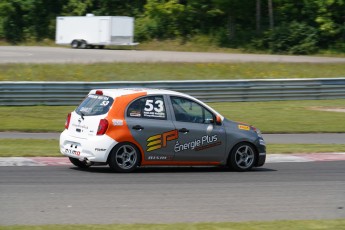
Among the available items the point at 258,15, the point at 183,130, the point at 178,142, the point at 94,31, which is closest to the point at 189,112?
the point at 183,130

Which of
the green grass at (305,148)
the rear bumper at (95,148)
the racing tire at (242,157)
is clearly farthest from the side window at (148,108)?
the green grass at (305,148)

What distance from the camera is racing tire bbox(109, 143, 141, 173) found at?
42.8 ft

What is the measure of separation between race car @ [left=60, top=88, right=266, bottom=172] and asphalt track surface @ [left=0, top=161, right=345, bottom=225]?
0.88 feet

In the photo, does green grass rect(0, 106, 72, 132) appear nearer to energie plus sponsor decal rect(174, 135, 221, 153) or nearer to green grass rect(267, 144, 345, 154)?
green grass rect(267, 144, 345, 154)

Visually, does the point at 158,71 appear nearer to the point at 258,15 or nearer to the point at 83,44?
the point at 83,44

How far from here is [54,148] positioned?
16859 mm

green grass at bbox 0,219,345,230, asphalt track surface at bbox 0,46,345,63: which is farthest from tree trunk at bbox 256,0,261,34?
green grass at bbox 0,219,345,230

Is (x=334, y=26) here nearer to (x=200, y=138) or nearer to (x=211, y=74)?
(x=211, y=74)

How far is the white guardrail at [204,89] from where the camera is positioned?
1035 inches

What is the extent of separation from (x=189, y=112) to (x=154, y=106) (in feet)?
2.22

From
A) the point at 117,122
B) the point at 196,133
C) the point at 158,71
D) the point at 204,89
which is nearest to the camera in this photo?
the point at 117,122

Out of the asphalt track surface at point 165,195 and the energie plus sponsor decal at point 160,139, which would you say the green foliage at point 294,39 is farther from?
the energie plus sponsor decal at point 160,139

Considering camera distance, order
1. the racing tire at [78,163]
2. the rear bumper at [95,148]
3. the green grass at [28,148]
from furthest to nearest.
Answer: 1. the green grass at [28,148]
2. the racing tire at [78,163]
3. the rear bumper at [95,148]

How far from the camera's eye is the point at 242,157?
14.2 metres
